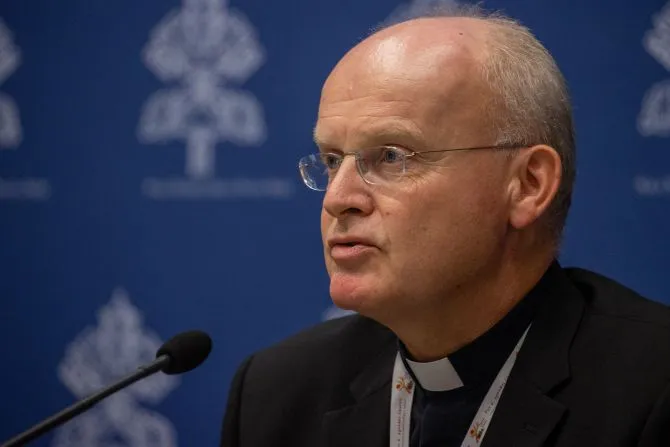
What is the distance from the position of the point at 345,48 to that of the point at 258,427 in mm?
1265

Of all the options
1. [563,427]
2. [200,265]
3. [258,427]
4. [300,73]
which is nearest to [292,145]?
[300,73]

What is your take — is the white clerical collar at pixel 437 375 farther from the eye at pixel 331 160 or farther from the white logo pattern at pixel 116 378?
the white logo pattern at pixel 116 378

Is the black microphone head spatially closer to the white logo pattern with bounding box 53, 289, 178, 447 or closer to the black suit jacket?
the black suit jacket

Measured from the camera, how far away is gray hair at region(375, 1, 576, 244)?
1.76 metres

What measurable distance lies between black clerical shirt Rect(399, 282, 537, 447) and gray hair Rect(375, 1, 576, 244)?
0.72 ft

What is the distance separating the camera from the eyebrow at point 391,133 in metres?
1.73

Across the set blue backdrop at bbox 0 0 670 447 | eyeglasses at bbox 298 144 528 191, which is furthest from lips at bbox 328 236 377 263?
blue backdrop at bbox 0 0 670 447

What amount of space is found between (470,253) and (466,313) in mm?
131

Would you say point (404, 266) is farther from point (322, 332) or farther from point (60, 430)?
point (60, 430)

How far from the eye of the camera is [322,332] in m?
2.18

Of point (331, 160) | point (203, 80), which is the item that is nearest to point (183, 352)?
point (331, 160)

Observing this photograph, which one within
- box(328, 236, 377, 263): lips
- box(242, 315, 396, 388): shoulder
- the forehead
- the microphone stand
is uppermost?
the forehead

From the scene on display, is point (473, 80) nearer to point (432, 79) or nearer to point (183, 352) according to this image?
point (432, 79)

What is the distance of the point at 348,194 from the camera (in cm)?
173
